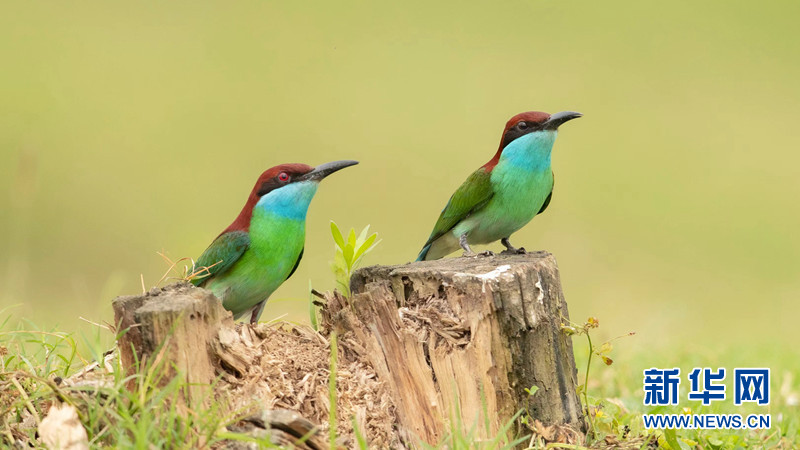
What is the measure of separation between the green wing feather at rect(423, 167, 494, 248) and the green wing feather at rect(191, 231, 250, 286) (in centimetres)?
121

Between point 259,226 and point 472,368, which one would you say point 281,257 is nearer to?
point 259,226

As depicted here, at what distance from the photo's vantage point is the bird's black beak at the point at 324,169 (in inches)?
173

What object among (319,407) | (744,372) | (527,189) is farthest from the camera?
(527,189)

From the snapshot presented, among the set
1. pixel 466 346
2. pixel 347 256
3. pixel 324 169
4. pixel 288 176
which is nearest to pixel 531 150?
pixel 324 169

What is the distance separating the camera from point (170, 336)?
2922 mm

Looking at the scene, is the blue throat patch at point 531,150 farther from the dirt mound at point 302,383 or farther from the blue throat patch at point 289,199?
the dirt mound at point 302,383

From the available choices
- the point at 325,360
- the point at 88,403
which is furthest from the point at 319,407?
the point at 88,403

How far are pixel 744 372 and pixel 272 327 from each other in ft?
7.92

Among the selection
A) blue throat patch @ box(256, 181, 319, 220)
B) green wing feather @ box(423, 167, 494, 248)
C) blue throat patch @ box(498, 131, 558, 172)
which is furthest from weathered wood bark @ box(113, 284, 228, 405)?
blue throat patch @ box(498, 131, 558, 172)

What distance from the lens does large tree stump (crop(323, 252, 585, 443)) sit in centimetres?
322

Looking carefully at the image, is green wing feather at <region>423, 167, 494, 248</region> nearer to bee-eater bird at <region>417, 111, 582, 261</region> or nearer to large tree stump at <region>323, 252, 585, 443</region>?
bee-eater bird at <region>417, 111, 582, 261</region>

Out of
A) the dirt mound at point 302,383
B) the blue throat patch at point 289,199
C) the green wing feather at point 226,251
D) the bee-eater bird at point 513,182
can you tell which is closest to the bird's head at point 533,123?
the bee-eater bird at point 513,182

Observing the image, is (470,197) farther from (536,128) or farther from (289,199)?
(289,199)

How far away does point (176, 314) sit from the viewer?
293 centimetres
